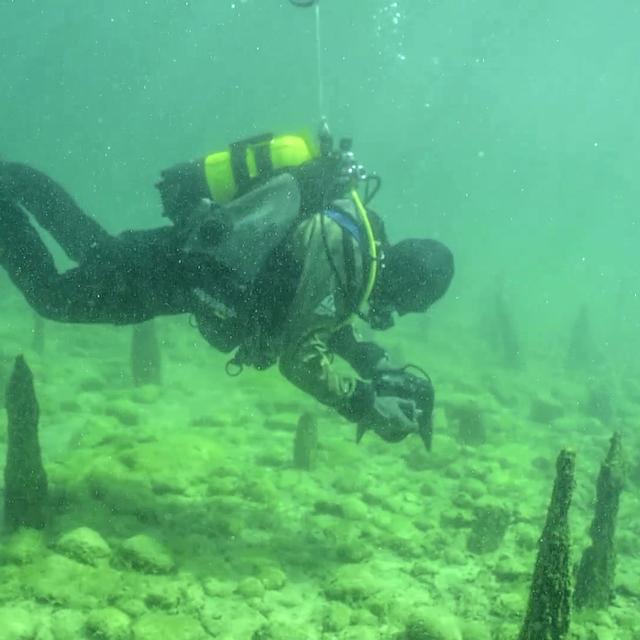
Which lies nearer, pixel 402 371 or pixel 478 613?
pixel 478 613

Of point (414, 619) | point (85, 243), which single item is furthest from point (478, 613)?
point (85, 243)

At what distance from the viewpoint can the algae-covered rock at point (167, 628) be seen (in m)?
3.79

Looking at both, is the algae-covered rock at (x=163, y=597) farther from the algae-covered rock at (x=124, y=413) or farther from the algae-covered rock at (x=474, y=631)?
the algae-covered rock at (x=124, y=413)

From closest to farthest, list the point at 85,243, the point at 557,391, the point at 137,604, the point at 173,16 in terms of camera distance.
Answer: the point at 137,604 < the point at 85,243 < the point at 557,391 < the point at 173,16

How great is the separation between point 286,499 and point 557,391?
10.5 m

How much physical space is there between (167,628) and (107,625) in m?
0.36

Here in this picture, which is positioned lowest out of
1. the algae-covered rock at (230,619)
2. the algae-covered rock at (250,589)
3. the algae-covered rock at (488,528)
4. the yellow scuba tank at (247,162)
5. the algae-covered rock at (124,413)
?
the algae-covered rock at (230,619)

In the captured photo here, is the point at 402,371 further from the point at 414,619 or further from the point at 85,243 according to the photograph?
the point at 85,243

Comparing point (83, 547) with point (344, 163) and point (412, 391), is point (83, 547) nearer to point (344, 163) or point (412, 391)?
point (412, 391)

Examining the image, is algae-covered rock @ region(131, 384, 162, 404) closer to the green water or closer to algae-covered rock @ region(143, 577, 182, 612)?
the green water

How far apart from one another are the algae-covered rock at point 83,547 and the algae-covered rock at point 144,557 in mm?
148

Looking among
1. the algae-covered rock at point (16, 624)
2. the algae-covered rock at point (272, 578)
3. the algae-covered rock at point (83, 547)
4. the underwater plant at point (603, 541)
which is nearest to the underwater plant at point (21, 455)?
the algae-covered rock at point (83, 547)

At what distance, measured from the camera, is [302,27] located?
75.6m

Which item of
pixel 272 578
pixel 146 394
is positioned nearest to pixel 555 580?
pixel 272 578
